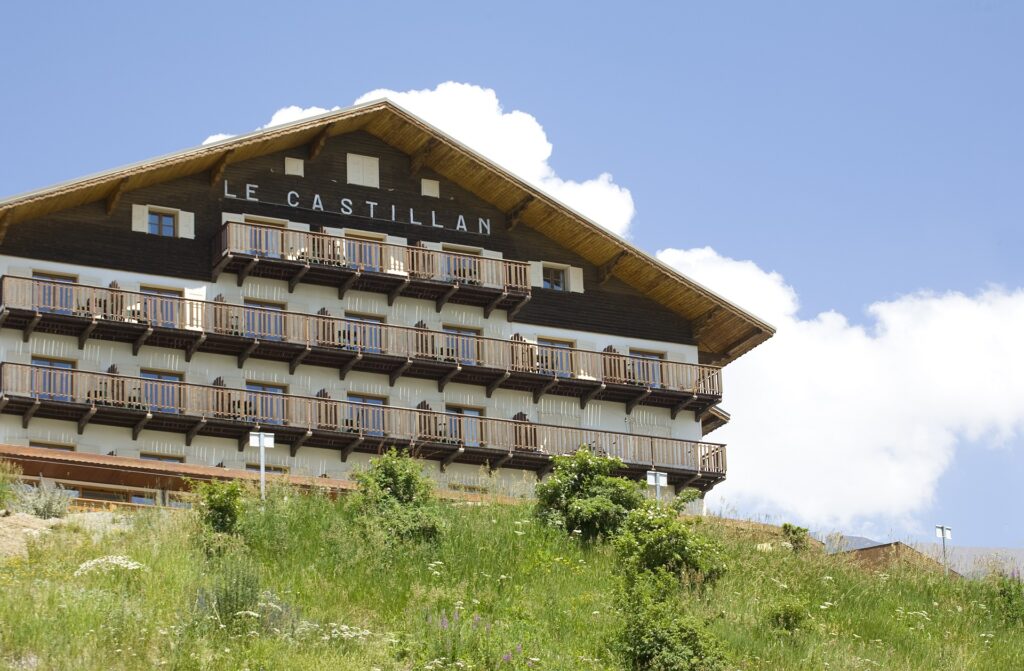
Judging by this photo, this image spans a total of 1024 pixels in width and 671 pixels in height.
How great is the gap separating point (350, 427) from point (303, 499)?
15.2 meters

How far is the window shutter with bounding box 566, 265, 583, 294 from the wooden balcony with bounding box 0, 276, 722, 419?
83.0 inches

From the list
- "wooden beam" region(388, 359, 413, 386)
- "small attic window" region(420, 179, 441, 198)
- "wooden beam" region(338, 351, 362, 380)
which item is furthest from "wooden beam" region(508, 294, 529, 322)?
"wooden beam" region(338, 351, 362, 380)

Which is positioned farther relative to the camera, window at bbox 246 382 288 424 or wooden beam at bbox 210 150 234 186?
wooden beam at bbox 210 150 234 186

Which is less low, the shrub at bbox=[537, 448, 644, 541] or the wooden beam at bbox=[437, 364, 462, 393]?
the wooden beam at bbox=[437, 364, 462, 393]

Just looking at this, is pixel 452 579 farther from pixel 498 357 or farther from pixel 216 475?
pixel 498 357

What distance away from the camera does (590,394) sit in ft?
178

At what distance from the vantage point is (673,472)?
176 feet

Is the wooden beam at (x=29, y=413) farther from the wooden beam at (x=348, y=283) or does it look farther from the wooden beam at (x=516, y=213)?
the wooden beam at (x=516, y=213)

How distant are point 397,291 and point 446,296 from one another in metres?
1.47

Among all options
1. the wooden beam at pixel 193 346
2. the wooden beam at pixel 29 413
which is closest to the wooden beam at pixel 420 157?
the wooden beam at pixel 193 346

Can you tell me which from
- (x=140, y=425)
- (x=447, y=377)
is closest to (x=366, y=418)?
(x=447, y=377)

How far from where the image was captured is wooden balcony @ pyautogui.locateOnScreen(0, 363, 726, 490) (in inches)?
1860

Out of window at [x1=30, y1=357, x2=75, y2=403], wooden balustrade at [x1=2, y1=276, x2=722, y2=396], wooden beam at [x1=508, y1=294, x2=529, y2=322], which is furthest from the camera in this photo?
wooden beam at [x1=508, y1=294, x2=529, y2=322]

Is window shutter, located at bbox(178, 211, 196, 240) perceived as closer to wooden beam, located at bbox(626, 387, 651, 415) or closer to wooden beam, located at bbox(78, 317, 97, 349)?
wooden beam, located at bbox(78, 317, 97, 349)
